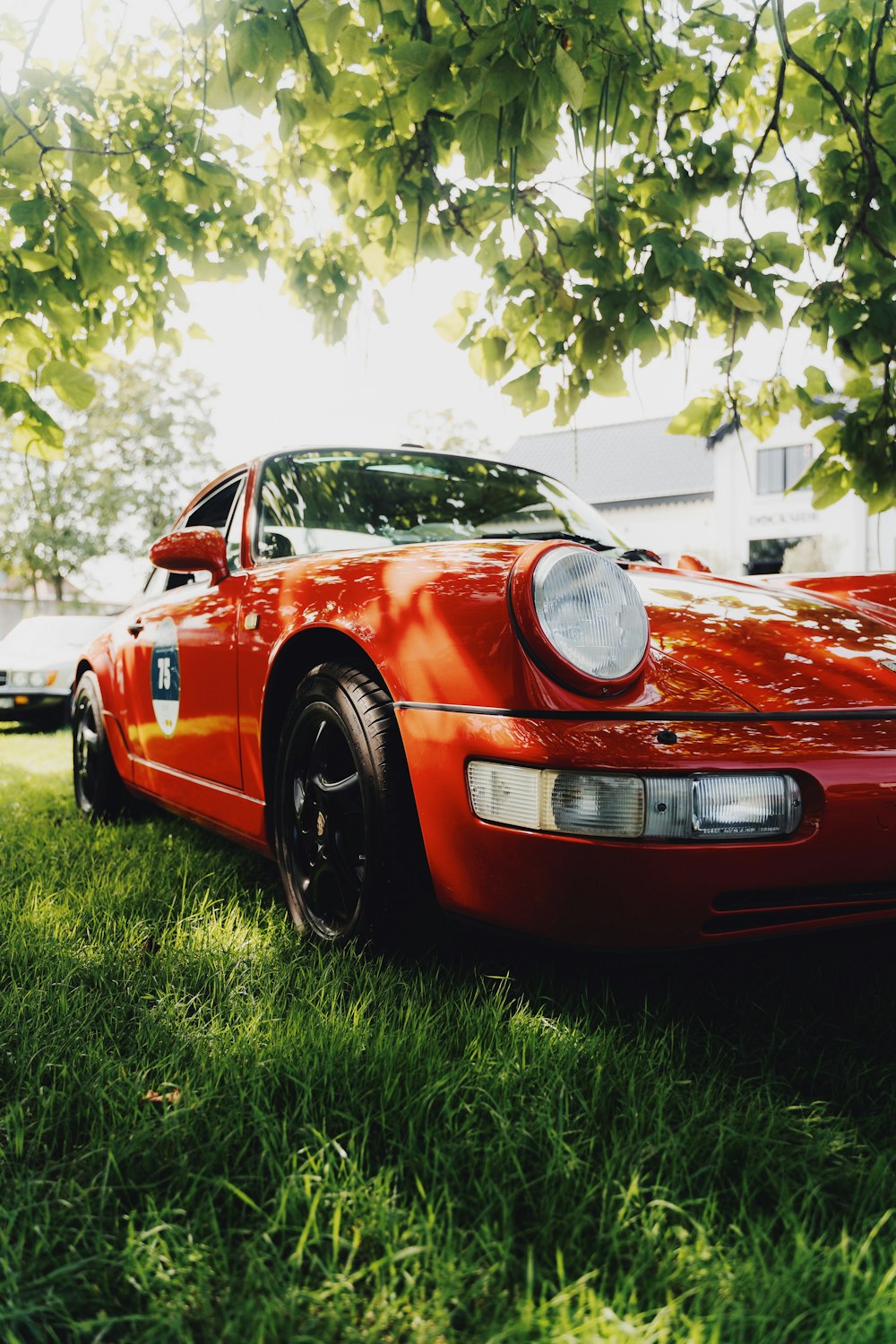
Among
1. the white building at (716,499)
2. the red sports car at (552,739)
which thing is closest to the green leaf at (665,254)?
the red sports car at (552,739)

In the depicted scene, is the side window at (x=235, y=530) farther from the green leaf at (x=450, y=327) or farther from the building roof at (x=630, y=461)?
the building roof at (x=630, y=461)

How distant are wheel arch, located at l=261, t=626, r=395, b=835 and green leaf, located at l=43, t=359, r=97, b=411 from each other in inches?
47.2

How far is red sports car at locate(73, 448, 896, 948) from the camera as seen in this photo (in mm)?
1622

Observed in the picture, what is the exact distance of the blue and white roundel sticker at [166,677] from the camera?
3117 mm

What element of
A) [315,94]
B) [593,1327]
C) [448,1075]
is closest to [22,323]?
[315,94]

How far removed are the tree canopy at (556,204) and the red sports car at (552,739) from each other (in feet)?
4.33

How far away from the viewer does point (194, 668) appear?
9.64 ft

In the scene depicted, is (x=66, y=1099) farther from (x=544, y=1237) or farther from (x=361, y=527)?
(x=361, y=527)

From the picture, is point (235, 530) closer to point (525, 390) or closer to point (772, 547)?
point (525, 390)

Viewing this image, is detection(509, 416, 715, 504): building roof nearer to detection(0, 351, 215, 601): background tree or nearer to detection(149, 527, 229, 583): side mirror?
detection(0, 351, 215, 601): background tree

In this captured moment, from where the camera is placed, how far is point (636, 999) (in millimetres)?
1979

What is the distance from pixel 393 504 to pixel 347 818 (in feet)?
3.63

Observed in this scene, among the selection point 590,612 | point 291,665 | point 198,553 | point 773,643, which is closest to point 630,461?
point 198,553

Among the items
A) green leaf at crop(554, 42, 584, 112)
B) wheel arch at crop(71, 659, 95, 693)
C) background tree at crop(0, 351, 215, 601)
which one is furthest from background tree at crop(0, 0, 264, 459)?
background tree at crop(0, 351, 215, 601)
